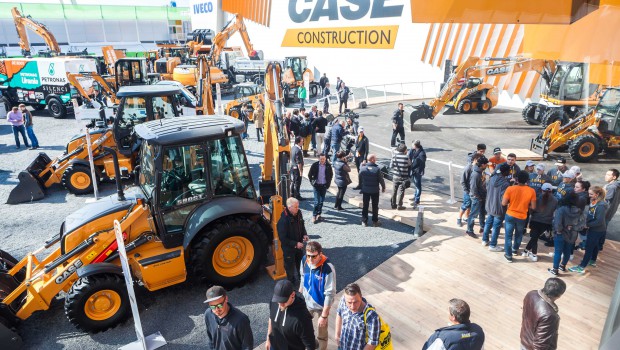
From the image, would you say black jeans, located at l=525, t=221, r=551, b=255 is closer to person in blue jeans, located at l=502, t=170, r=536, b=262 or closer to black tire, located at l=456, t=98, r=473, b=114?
person in blue jeans, located at l=502, t=170, r=536, b=262

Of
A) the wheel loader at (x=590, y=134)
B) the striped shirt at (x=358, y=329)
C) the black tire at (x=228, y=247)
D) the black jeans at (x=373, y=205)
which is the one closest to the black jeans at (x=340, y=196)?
the black jeans at (x=373, y=205)

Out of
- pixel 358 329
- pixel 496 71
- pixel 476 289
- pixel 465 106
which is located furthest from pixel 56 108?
pixel 358 329

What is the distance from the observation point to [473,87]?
19.2 metres

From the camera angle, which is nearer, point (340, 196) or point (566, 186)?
point (566, 186)

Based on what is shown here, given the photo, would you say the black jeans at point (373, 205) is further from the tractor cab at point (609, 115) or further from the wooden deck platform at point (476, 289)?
the tractor cab at point (609, 115)

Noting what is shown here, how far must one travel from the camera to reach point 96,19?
50.7 m

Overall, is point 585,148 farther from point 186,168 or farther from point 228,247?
point 186,168

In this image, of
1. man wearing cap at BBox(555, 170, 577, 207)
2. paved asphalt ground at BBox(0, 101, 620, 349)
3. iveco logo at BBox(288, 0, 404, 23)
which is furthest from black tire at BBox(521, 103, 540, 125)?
man wearing cap at BBox(555, 170, 577, 207)

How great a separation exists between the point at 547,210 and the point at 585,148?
7481 millimetres

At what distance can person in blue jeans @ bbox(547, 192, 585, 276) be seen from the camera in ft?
18.9

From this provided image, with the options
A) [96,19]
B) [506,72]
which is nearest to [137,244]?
[506,72]

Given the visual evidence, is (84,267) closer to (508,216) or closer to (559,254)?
(508,216)

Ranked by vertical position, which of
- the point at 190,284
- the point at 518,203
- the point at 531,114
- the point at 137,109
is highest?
the point at 137,109

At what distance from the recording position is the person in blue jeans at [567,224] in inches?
227
